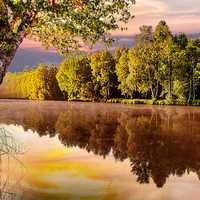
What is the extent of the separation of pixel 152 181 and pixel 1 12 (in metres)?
8.67

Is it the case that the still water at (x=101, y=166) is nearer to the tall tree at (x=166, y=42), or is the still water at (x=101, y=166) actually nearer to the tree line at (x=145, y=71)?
the tree line at (x=145, y=71)

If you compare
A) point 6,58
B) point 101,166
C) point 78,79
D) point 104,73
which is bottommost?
point 101,166

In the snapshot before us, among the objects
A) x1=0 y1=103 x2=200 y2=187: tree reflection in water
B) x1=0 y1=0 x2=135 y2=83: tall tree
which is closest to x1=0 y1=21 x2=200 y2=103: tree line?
x1=0 y1=103 x2=200 y2=187: tree reflection in water

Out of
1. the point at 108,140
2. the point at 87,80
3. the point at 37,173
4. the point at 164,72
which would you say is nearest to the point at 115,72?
the point at 87,80

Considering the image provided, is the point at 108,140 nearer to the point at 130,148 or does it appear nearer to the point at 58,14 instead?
the point at 130,148

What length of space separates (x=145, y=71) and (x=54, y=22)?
363ft

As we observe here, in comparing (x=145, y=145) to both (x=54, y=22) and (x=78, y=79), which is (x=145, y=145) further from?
(x=78, y=79)

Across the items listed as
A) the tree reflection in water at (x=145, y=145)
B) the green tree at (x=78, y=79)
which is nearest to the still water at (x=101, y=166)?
the tree reflection in water at (x=145, y=145)

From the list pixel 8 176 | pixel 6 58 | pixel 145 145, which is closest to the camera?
pixel 6 58

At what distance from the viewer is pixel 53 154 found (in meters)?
28.2

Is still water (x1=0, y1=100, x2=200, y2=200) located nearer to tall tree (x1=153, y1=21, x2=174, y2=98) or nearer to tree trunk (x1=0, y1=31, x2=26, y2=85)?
tree trunk (x1=0, y1=31, x2=26, y2=85)

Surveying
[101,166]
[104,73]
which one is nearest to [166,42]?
[104,73]

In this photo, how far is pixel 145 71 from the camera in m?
125

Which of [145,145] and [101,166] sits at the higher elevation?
[101,166]
